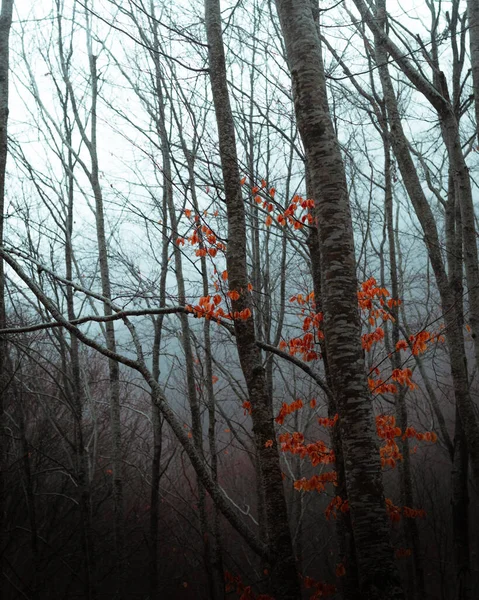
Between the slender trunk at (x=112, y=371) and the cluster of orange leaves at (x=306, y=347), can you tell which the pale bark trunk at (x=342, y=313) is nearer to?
the cluster of orange leaves at (x=306, y=347)

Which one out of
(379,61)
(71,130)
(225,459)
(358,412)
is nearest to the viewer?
(358,412)

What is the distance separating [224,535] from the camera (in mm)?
14062

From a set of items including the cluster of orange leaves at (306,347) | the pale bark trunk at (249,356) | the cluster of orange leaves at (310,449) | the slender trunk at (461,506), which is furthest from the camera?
the slender trunk at (461,506)

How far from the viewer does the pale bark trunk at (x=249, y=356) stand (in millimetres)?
3568

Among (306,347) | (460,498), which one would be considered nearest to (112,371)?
(306,347)

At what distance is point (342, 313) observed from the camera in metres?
3.11

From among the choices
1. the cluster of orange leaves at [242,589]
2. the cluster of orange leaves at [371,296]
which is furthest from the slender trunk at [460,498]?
the cluster of orange leaves at [242,589]

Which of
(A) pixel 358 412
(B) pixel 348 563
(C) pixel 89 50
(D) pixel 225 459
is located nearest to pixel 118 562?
(B) pixel 348 563

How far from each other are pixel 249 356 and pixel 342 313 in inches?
43.6

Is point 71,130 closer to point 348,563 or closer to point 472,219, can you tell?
point 472,219

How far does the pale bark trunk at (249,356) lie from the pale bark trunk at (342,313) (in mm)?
890

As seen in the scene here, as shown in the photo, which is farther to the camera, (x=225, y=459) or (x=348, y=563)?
(x=225, y=459)

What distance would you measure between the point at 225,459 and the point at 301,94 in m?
15.8

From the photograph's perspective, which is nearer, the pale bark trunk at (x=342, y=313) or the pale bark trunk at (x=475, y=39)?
the pale bark trunk at (x=342, y=313)
